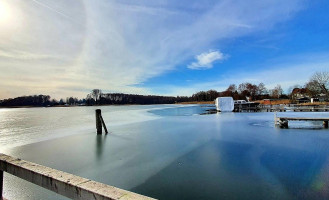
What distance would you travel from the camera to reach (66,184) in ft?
4.32

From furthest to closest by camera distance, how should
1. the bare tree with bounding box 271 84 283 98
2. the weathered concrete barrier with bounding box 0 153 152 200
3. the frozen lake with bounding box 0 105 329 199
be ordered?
the bare tree with bounding box 271 84 283 98
the frozen lake with bounding box 0 105 329 199
the weathered concrete barrier with bounding box 0 153 152 200

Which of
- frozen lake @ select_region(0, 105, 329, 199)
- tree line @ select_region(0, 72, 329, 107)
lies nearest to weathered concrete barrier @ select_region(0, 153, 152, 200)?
frozen lake @ select_region(0, 105, 329, 199)

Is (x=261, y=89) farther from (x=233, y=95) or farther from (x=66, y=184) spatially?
(x=66, y=184)

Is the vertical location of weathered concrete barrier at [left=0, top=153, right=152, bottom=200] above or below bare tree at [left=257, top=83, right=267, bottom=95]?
below

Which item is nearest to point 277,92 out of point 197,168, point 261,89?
point 261,89

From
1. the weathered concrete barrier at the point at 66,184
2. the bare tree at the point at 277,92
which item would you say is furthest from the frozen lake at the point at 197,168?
the bare tree at the point at 277,92

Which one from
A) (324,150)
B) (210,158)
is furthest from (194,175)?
(324,150)

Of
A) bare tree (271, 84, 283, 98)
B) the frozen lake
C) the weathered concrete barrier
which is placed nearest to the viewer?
the weathered concrete barrier

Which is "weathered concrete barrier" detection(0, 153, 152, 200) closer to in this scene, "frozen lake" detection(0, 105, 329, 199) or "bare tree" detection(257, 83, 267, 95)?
"frozen lake" detection(0, 105, 329, 199)

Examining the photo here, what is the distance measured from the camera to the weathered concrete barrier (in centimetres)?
109

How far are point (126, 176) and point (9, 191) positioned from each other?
1.75m

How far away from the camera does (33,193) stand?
9.22 ft

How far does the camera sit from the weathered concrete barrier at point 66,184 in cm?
109

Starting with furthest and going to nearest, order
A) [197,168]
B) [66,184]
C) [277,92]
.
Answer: [277,92]
[197,168]
[66,184]
